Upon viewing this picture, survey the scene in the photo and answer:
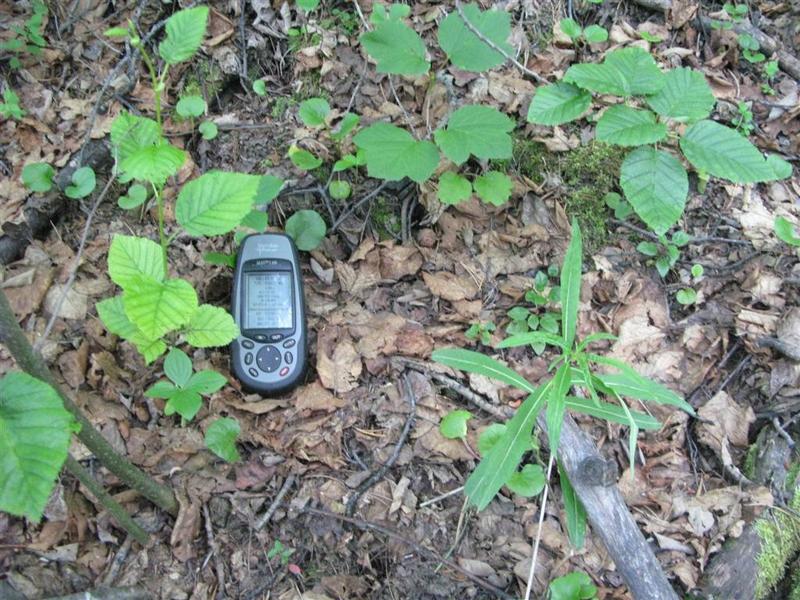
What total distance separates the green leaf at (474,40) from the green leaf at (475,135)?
0.19 meters

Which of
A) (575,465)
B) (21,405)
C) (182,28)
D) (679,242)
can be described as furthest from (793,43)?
(21,405)

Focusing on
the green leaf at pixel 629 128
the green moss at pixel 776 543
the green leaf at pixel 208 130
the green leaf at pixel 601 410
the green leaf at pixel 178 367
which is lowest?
the green moss at pixel 776 543

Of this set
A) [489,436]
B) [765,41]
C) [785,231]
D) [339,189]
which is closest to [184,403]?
[489,436]

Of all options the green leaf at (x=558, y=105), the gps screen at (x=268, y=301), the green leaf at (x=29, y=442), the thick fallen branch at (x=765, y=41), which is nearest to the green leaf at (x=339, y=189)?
the gps screen at (x=268, y=301)

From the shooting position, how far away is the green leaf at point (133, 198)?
107 inches

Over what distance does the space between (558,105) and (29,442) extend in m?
2.22

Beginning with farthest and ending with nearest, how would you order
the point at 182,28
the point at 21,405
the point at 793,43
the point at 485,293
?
the point at 793,43 < the point at 485,293 < the point at 182,28 < the point at 21,405

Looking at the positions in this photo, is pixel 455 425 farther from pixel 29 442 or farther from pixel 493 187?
pixel 29 442

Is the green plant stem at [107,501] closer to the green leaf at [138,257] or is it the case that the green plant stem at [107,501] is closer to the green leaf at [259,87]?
the green leaf at [138,257]

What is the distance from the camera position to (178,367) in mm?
2164

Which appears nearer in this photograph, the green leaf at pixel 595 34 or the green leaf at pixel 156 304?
the green leaf at pixel 156 304

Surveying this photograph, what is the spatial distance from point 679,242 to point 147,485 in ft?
7.83

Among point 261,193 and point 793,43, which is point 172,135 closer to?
point 261,193

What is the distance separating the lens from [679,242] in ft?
9.09
